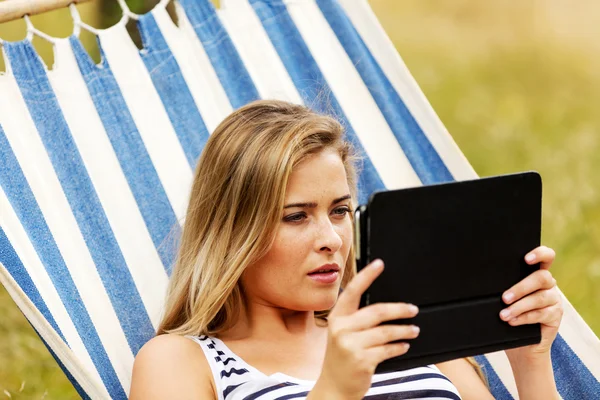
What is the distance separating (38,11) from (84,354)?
3.38 feet

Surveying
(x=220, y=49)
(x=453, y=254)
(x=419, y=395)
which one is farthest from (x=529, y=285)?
(x=220, y=49)

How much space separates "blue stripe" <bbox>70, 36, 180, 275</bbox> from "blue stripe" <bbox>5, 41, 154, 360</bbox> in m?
0.11

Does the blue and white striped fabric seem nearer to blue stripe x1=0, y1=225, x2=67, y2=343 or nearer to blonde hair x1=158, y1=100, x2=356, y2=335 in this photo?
blue stripe x1=0, y1=225, x2=67, y2=343

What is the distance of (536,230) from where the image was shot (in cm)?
150

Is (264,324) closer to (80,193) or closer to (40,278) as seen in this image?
(40,278)

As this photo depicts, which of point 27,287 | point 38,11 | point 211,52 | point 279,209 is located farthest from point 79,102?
point 279,209

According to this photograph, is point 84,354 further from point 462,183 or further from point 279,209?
point 462,183

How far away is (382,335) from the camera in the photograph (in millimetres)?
1314

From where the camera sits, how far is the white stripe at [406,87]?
2.47 metres

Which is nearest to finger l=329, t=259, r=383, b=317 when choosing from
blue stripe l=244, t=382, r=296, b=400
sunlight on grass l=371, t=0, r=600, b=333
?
blue stripe l=244, t=382, r=296, b=400

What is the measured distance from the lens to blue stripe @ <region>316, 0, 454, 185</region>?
8.26ft

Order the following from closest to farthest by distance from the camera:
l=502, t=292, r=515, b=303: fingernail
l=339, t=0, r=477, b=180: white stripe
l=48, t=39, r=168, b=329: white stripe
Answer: l=502, t=292, r=515, b=303: fingernail < l=48, t=39, r=168, b=329: white stripe < l=339, t=0, r=477, b=180: white stripe

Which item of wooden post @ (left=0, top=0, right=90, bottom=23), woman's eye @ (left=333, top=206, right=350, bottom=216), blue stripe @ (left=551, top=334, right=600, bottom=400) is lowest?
blue stripe @ (left=551, top=334, right=600, bottom=400)

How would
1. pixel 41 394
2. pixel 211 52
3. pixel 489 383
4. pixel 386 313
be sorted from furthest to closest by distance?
pixel 41 394 < pixel 211 52 < pixel 489 383 < pixel 386 313
